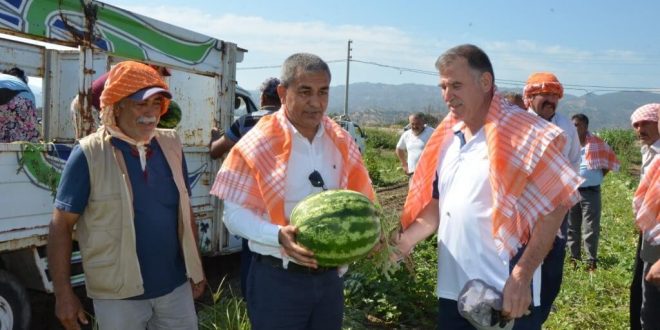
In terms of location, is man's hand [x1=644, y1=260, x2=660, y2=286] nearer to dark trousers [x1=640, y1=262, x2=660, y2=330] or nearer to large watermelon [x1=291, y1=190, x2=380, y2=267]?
dark trousers [x1=640, y1=262, x2=660, y2=330]

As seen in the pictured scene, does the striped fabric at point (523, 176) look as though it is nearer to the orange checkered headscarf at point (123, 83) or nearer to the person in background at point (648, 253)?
the person in background at point (648, 253)

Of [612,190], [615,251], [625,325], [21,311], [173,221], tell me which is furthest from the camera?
[612,190]

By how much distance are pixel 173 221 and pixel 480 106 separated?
176 centimetres

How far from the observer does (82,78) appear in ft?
14.9

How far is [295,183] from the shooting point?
279 cm

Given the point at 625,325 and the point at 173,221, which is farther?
the point at 625,325

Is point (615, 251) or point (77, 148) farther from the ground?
point (77, 148)

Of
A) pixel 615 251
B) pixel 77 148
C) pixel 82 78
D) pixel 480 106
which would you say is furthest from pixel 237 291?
pixel 615 251

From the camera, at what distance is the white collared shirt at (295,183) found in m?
2.62

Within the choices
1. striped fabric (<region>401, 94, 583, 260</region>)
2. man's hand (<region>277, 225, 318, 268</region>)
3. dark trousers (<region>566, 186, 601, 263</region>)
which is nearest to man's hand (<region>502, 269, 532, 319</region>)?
striped fabric (<region>401, 94, 583, 260</region>)

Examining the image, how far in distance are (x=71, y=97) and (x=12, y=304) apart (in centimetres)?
210

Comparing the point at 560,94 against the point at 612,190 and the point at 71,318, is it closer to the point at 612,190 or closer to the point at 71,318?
the point at 71,318

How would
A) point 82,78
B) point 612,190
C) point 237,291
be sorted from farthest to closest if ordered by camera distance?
point 612,190 < point 237,291 < point 82,78

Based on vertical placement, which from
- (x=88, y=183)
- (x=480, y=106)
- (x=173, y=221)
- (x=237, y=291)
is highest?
(x=480, y=106)
